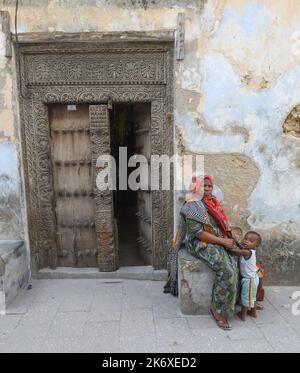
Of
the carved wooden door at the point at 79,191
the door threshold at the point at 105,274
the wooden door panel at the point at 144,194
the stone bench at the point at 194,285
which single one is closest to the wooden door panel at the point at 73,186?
the carved wooden door at the point at 79,191

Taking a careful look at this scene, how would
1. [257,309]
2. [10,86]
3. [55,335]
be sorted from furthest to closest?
[10,86] → [257,309] → [55,335]

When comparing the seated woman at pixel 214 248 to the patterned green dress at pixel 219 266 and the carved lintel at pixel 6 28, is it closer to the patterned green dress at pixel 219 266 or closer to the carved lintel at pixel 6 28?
the patterned green dress at pixel 219 266

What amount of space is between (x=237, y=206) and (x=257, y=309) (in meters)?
0.99

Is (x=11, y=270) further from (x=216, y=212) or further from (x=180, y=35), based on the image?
(x=180, y=35)

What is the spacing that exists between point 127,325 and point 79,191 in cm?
155

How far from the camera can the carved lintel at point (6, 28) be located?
3014mm

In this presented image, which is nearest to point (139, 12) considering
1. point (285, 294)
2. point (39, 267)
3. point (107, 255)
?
point (107, 255)

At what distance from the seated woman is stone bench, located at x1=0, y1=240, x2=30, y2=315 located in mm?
1665

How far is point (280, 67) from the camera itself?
3.11 metres

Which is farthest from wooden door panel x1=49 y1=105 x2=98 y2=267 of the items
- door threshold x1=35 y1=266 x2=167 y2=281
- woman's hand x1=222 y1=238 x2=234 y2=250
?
woman's hand x1=222 y1=238 x2=234 y2=250

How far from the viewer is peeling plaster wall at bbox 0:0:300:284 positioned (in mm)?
3043

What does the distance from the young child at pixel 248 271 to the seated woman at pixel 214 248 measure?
8 cm

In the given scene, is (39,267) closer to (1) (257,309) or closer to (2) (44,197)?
(2) (44,197)

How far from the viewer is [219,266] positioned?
8.71 feet
